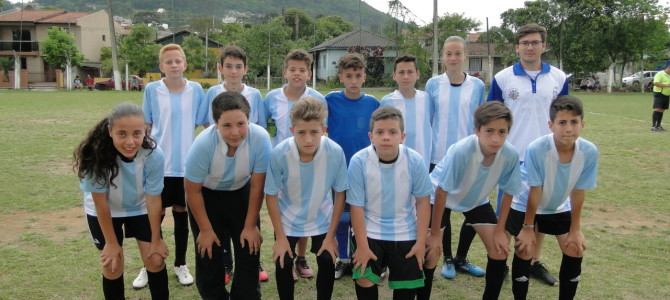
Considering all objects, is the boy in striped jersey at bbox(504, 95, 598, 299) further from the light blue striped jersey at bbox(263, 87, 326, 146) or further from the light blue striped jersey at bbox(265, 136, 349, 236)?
the light blue striped jersey at bbox(263, 87, 326, 146)

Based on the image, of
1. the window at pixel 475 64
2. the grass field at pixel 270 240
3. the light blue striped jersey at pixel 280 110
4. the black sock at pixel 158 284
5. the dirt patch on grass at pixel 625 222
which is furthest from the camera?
the window at pixel 475 64

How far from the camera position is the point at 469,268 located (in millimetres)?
4414

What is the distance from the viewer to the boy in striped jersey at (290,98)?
425 cm

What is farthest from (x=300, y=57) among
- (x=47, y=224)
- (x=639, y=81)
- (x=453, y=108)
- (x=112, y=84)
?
(x=639, y=81)

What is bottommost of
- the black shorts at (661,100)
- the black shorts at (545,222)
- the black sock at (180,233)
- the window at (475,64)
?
the black sock at (180,233)

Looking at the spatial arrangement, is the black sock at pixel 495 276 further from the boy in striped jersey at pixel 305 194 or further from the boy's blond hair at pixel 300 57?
the boy's blond hair at pixel 300 57

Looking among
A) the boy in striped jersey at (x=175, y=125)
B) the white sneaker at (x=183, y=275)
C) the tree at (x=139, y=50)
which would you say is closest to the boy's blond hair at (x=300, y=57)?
the boy in striped jersey at (x=175, y=125)

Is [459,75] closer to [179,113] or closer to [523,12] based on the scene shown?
[179,113]

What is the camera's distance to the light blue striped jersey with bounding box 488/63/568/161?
4.14 metres

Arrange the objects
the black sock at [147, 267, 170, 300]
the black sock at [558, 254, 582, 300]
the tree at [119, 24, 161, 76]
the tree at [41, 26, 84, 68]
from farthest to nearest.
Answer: the tree at [119, 24, 161, 76] < the tree at [41, 26, 84, 68] < the black sock at [558, 254, 582, 300] < the black sock at [147, 267, 170, 300]

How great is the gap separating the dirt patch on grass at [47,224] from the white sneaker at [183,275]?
1.45 m

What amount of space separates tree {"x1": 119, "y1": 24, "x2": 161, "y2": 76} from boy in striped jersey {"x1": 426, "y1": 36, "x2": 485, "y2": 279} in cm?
4248

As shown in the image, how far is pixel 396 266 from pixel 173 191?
193 cm

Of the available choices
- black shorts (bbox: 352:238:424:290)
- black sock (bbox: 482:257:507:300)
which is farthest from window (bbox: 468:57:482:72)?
black shorts (bbox: 352:238:424:290)
